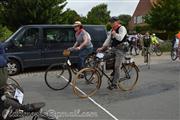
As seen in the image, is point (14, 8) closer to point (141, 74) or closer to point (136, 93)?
point (141, 74)

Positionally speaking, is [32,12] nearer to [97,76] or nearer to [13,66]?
[13,66]

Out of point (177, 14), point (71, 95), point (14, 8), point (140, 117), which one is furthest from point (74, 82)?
point (177, 14)

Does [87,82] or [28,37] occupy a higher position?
[28,37]

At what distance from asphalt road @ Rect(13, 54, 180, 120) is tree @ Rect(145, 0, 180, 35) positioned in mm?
38702

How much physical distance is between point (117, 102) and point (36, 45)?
760 cm

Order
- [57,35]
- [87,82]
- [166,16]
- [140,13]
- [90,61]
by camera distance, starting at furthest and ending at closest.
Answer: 1. [140,13]
2. [166,16]
3. [57,35]
4. [90,61]
5. [87,82]

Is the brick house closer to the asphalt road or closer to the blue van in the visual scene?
the blue van

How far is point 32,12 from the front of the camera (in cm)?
3325

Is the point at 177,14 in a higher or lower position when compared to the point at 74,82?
higher

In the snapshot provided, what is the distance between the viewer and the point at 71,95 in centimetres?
1025

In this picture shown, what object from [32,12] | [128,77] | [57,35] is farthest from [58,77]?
[32,12]

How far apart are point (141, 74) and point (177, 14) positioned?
123 feet

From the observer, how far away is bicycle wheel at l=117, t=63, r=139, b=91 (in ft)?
35.1

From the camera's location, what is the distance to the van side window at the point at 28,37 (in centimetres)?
1606
